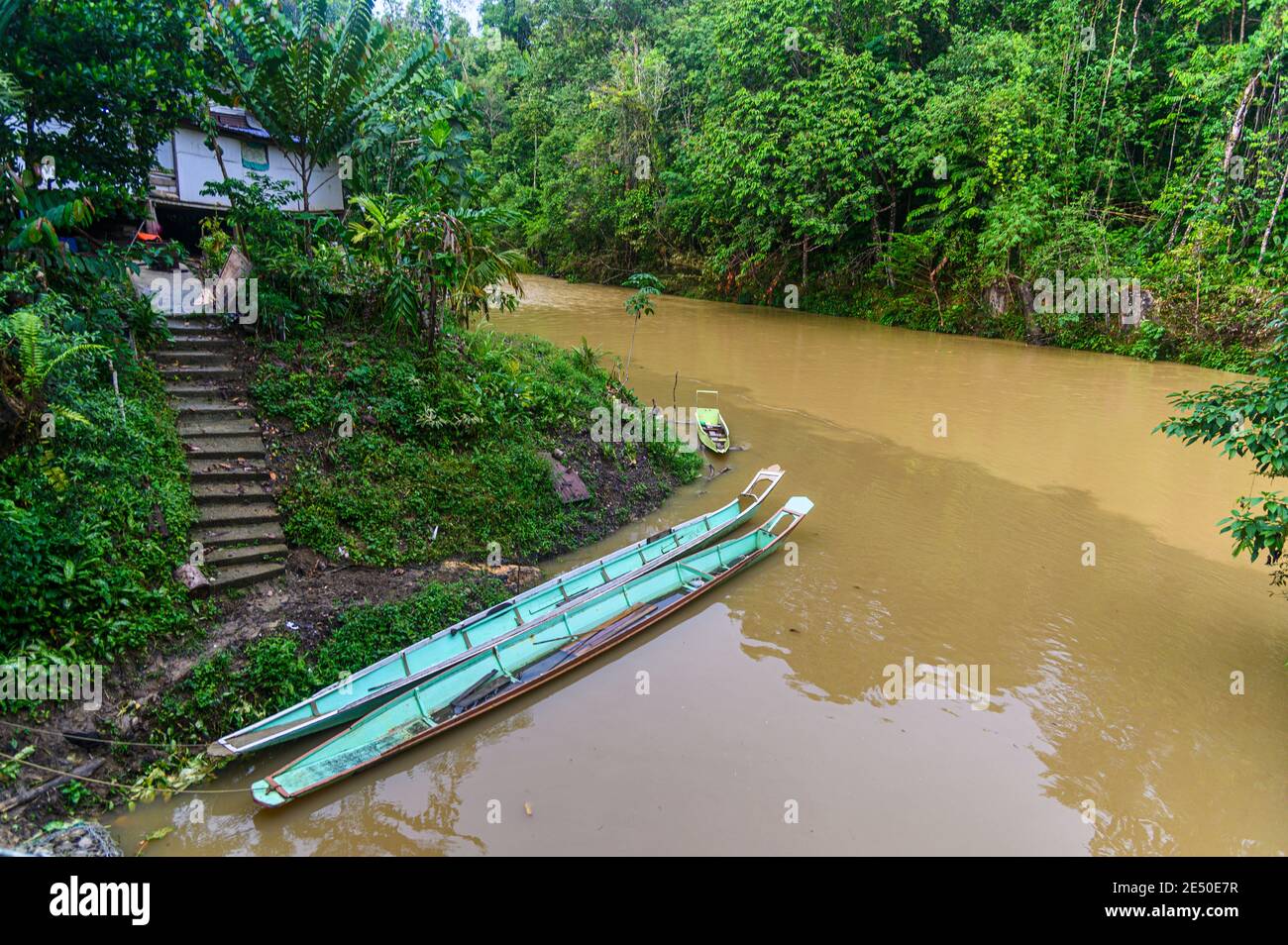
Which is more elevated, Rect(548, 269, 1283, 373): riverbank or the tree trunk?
the tree trunk

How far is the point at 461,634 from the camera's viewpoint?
571 cm

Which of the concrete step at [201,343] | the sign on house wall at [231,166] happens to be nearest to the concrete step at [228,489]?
the concrete step at [201,343]

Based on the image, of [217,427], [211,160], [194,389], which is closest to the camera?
[217,427]

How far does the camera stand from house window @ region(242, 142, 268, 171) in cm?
1288

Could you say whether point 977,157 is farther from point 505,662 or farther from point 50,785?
point 50,785

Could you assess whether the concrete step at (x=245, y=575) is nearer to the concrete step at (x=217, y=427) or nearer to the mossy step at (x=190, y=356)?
the concrete step at (x=217, y=427)

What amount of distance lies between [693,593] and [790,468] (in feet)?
12.7

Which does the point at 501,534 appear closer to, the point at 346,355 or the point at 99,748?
the point at 346,355
